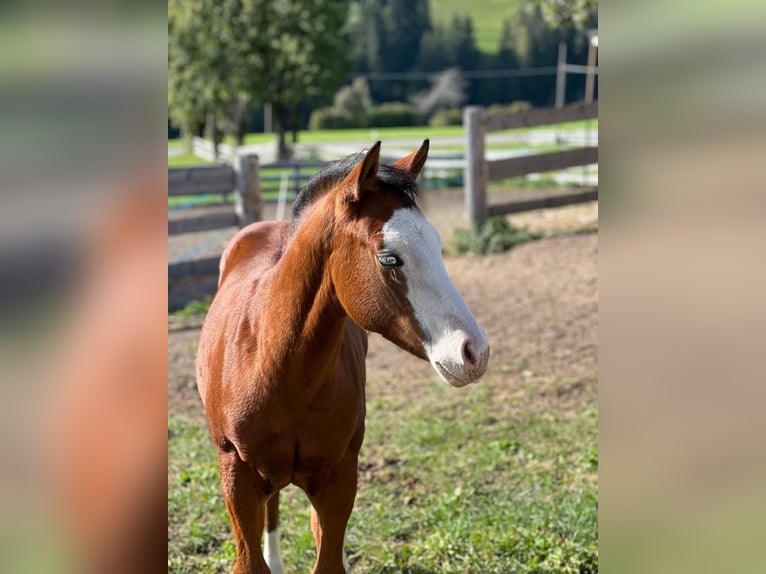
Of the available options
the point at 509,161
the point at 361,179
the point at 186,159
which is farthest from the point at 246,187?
the point at 186,159

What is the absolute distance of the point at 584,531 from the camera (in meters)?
3.68

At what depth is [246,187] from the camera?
878 centimetres

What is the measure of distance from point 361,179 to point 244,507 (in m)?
1.23

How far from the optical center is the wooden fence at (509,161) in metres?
10.5

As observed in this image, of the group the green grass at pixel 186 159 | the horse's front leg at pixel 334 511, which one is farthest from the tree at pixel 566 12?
the green grass at pixel 186 159

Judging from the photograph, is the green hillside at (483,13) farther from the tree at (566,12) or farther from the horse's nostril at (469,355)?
the horse's nostril at (469,355)

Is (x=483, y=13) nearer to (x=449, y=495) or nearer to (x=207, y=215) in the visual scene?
(x=207, y=215)

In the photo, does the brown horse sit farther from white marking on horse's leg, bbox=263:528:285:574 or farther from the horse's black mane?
white marking on horse's leg, bbox=263:528:285:574

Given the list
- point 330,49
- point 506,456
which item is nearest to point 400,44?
point 330,49

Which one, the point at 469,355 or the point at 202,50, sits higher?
the point at 202,50

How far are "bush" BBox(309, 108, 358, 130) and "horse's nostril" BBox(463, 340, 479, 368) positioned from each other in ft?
155

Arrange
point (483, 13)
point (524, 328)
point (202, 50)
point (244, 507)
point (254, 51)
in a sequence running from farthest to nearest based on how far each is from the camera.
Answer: point (483, 13)
point (254, 51)
point (202, 50)
point (524, 328)
point (244, 507)
